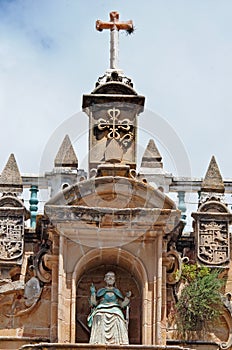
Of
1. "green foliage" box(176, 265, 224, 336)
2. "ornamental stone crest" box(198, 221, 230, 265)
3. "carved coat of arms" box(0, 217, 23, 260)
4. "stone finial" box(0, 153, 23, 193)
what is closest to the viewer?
"green foliage" box(176, 265, 224, 336)

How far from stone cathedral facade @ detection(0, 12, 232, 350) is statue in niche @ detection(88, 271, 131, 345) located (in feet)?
0.96

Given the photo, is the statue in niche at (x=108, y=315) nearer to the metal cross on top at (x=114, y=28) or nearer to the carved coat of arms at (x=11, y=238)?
the carved coat of arms at (x=11, y=238)

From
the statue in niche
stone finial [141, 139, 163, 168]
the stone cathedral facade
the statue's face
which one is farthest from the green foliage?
stone finial [141, 139, 163, 168]

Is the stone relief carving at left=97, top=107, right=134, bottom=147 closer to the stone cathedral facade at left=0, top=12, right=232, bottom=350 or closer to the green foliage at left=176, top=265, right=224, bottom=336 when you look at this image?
the stone cathedral facade at left=0, top=12, right=232, bottom=350

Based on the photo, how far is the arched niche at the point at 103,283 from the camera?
24.4m

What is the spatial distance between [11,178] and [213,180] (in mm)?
3022

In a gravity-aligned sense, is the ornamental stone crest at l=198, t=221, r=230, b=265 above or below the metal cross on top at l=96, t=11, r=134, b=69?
below

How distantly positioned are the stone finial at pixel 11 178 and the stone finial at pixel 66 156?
1057mm

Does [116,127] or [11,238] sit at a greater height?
[116,127]

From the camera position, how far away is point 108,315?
23.8 meters

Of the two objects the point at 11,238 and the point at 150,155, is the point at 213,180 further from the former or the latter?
the point at 11,238

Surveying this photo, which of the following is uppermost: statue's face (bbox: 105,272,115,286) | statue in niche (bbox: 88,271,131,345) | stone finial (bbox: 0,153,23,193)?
stone finial (bbox: 0,153,23,193)

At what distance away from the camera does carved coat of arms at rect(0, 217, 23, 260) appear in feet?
81.0

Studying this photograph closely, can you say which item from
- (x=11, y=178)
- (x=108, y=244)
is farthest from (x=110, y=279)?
(x=11, y=178)
